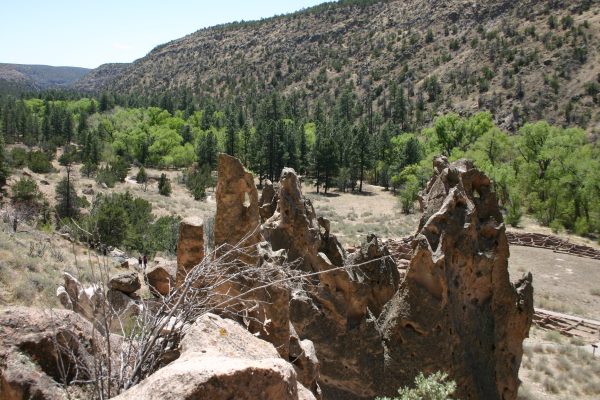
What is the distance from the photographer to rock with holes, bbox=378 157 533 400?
27.8 ft

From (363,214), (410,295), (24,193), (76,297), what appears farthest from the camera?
(363,214)

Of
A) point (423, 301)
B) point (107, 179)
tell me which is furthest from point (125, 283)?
point (107, 179)

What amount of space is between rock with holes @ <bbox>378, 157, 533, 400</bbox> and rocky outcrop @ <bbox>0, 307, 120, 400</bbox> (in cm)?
543

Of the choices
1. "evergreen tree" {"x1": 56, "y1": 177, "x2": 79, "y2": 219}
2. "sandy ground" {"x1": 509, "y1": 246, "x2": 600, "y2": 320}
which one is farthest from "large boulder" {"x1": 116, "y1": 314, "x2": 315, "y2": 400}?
"evergreen tree" {"x1": 56, "y1": 177, "x2": 79, "y2": 219}

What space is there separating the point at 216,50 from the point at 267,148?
418 ft

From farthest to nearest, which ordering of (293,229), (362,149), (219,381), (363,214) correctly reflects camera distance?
(362,149) → (363,214) → (293,229) → (219,381)

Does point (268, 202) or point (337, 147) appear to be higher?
point (268, 202)

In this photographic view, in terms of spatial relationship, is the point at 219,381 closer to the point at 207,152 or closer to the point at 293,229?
the point at 293,229

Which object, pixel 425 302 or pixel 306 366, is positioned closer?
pixel 306 366

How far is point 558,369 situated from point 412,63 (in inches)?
4261

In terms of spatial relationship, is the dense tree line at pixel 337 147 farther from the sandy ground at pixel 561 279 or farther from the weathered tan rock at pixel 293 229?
the weathered tan rock at pixel 293 229

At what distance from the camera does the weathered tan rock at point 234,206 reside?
29.5ft

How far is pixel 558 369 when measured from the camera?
51.4 feet

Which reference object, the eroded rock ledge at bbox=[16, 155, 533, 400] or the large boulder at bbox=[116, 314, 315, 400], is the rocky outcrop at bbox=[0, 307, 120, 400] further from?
the eroded rock ledge at bbox=[16, 155, 533, 400]
